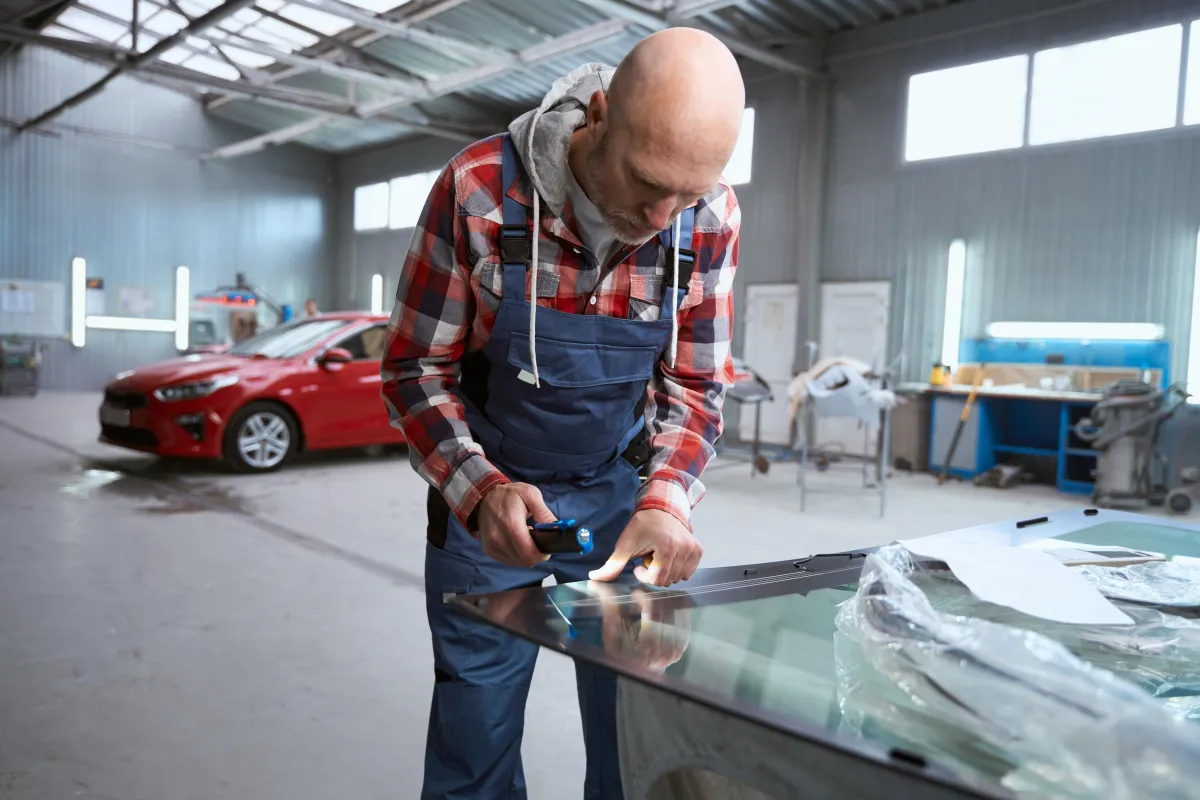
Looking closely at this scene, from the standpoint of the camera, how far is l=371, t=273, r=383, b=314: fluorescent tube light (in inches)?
554

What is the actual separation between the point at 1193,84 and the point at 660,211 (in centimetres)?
724

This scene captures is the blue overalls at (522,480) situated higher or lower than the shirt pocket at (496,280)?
lower

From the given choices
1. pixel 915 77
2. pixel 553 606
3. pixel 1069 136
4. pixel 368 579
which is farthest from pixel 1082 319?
pixel 553 606

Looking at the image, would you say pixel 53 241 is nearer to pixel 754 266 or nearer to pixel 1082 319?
pixel 754 266

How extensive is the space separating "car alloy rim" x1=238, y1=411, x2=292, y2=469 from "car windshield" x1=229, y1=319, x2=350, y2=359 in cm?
48

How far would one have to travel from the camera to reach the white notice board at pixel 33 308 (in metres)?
11.9

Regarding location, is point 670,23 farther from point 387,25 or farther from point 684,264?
point 684,264

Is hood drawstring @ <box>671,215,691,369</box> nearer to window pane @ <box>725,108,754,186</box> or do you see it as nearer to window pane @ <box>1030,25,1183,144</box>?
window pane @ <box>1030,25,1183,144</box>

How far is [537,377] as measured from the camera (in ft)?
3.83

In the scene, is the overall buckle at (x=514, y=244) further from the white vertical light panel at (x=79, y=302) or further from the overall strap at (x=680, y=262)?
the white vertical light panel at (x=79, y=302)

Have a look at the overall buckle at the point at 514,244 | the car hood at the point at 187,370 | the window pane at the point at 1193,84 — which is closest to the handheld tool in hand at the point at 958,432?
the window pane at the point at 1193,84

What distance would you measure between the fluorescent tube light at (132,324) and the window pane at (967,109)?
11.2 meters

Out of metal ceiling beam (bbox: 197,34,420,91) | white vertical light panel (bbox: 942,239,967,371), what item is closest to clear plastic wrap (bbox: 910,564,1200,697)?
white vertical light panel (bbox: 942,239,967,371)

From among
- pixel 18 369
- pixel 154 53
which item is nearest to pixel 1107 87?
pixel 154 53
